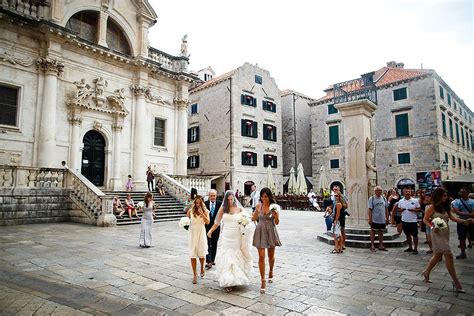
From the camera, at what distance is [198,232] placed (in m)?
5.67

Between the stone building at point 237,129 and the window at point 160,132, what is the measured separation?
908cm

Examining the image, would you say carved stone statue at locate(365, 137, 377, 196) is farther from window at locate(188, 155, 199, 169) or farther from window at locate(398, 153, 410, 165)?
window at locate(188, 155, 199, 169)

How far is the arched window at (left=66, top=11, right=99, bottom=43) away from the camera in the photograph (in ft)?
60.0

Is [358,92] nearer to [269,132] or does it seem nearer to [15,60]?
[15,60]

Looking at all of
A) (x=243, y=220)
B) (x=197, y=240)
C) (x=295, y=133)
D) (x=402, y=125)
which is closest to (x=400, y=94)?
(x=402, y=125)

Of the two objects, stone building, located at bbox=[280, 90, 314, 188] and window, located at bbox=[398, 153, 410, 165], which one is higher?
stone building, located at bbox=[280, 90, 314, 188]

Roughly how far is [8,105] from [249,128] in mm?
21372

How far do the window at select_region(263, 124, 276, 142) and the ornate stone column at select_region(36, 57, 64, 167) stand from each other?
71.8ft

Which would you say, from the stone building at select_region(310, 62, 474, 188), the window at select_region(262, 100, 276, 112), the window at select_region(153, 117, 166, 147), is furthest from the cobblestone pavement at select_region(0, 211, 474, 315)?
the window at select_region(262, 100, 276, 112)

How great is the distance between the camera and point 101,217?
12648 millimetres

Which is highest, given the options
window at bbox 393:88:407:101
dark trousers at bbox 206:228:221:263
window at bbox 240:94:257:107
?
window at bbox 240:94:257:107

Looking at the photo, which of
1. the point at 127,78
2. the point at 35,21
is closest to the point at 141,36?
the point at 127,78

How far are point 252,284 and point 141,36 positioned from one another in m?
19.9

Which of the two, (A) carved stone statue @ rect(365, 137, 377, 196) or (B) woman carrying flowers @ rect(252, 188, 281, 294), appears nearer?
(B) woman carrying flowers @ rect(252, 188, 281, 294)
